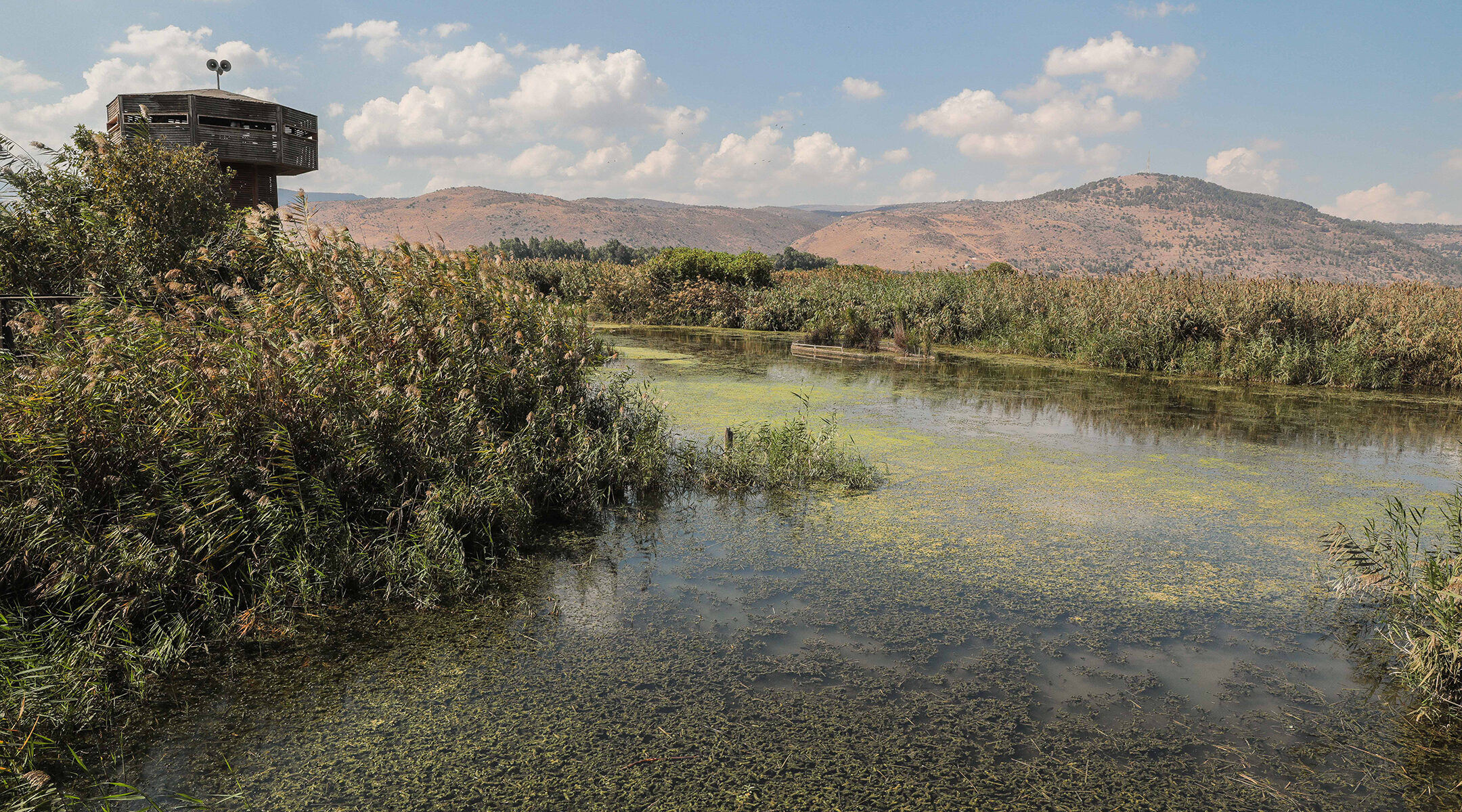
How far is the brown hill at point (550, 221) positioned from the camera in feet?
305

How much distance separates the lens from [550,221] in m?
98.6

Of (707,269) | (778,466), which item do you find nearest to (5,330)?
(778,466)

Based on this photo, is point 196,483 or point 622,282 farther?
point 622,282

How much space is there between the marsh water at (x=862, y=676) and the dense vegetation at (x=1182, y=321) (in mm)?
6869

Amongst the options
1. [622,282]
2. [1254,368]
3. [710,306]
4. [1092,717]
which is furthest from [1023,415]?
[622,282]

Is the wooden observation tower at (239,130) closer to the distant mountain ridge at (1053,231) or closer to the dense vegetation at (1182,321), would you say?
the dense vegetation at (1182,321)

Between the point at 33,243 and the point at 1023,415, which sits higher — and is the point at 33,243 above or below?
above

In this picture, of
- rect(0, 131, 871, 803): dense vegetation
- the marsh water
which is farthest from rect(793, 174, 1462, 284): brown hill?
the marsh water

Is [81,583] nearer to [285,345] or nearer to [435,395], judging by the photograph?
[285,345]

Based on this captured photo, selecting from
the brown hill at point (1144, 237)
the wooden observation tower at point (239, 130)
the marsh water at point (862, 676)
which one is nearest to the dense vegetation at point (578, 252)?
the brown hill at point (1144, 237)

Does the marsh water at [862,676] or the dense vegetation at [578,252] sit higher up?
the dense vegetation at [578,252]

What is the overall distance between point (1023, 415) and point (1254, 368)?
18.8 ft

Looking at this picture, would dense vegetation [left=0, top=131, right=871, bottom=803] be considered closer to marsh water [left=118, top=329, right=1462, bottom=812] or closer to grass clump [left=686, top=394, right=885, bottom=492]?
grass clump [left=686, top=394, right=885, bottom=492]

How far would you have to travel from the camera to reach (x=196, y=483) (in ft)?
11.9
